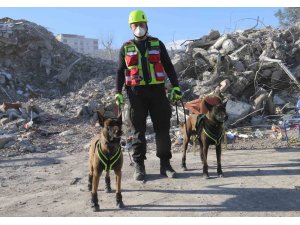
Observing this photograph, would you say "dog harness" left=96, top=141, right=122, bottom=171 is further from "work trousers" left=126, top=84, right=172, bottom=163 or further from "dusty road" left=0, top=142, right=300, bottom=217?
"work trousers" left=126, top=84, right=172, bottom=163

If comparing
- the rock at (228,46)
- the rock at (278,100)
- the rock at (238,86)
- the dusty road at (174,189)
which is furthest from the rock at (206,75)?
the dusty road at (174,189)

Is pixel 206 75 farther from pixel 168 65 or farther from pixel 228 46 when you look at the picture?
pixel 168 65

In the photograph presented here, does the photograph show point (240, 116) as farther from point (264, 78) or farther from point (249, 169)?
point (249, 169)

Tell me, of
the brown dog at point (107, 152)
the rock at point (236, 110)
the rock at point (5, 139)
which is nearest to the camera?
the brown dog at point (107, 152)

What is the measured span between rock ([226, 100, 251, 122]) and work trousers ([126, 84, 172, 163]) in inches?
177

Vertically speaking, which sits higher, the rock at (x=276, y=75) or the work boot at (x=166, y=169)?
the rock at (x=276, y=75)

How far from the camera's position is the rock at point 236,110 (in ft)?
33.8

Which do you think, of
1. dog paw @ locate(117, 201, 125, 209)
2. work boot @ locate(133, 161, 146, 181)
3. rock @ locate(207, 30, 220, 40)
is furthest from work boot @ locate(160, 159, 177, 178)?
rock @ locate(207, 30, 220, 40)

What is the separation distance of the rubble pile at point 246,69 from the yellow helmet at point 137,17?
5.13 metres

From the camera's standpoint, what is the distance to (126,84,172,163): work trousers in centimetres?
595

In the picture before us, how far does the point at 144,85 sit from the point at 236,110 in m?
5.02

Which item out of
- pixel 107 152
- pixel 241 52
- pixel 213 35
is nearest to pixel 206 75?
pixel 241 52

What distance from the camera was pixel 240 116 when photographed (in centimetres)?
1033

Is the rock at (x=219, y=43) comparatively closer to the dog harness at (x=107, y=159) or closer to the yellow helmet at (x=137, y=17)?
the yellow helmet at (x=137, y=17)
